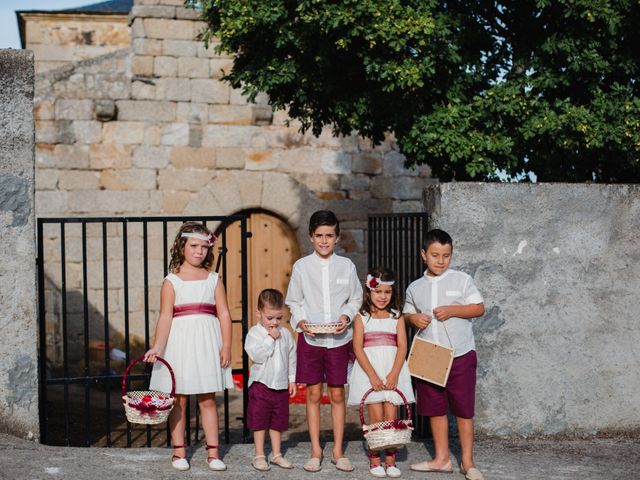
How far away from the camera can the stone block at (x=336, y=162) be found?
11.4 metres

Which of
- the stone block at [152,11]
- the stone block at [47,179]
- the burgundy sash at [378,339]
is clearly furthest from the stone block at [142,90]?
the burgundy sash at [378,339]

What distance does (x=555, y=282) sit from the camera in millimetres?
6301

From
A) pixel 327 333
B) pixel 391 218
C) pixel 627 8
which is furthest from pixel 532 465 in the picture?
pixel 627 8

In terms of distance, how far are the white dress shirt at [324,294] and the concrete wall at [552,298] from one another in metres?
1.13

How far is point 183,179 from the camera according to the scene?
35.7 ft

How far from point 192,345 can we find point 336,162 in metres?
6.62

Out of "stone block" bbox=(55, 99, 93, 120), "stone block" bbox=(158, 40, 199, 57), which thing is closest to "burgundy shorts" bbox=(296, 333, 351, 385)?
"stone block" bbox=(55, 99, 93, 120)

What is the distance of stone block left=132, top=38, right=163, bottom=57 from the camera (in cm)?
1086

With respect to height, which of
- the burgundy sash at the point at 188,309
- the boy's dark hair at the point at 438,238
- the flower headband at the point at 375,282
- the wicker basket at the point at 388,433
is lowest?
the wicker basket at the point at 388,433

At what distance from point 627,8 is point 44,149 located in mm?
6788

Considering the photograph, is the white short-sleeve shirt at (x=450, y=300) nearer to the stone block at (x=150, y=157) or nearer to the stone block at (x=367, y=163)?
Result: the stone block at (x=150, y=157)

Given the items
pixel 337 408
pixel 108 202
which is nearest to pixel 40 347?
pixel 337 408

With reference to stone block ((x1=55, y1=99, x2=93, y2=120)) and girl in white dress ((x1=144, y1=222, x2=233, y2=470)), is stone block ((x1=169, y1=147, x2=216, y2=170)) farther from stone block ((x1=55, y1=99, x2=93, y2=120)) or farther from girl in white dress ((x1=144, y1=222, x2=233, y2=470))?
girl in white dress ((x1=144, y1=222, x2=233, y2=470))

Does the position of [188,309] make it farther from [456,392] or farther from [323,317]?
[456,392]
